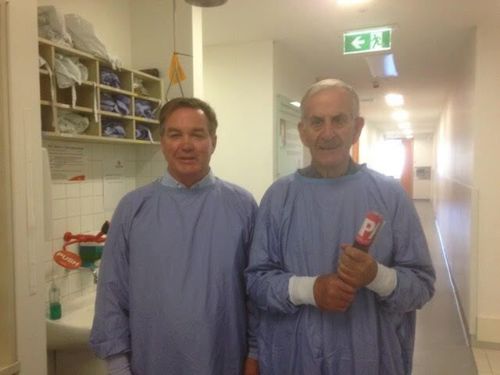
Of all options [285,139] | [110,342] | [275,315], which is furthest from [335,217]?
[285,139]

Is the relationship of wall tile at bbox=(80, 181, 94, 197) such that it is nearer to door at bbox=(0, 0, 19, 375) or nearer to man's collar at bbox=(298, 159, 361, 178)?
door at bbox=(0, 0, 19, 375)

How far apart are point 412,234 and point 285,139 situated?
2936 millimetres

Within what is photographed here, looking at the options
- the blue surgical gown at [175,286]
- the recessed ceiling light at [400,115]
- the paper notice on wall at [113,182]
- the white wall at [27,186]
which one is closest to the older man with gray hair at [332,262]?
the blue surgical gown at [175,286]

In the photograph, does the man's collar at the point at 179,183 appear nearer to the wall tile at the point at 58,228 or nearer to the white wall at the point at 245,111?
the wall tile at the point at 58,228

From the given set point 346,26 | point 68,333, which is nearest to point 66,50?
point 68,333

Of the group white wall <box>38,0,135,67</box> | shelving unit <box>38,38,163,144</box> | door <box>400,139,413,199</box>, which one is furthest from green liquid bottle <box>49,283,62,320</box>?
door <box>400,139,413,199</box>

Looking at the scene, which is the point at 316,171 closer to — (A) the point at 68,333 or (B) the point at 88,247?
(A) the point at 68,333

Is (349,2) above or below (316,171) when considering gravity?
above

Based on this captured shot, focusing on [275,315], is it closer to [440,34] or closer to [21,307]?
[21,307]

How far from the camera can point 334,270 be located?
1.15 metres

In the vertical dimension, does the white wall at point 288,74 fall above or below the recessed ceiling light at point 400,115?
below

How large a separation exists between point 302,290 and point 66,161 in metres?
1.65

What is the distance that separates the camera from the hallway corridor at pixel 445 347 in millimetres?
2940

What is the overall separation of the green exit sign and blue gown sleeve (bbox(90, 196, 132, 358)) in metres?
2.77
